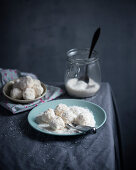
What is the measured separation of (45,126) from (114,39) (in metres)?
0.90

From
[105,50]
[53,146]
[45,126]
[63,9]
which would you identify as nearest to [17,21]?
[63,9]

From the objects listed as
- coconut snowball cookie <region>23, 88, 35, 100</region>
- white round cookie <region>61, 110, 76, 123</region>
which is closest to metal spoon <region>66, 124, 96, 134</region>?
white round cookie <region>61, 110, 76, 123</region>

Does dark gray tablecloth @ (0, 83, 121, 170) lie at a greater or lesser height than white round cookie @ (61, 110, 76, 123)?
lesser

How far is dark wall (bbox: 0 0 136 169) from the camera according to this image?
5.35ft

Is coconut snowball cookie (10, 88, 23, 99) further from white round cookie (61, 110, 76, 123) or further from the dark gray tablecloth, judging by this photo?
white round cookie (61, 110, 76, 123)

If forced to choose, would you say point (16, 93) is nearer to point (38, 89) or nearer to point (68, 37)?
point (38, 89)

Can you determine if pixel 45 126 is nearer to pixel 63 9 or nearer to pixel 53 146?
pixel 53 146

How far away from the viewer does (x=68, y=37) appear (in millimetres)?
1726

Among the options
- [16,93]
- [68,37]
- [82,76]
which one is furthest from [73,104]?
[68,37]

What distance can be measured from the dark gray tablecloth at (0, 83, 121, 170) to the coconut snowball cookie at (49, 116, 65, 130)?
4 centimetres

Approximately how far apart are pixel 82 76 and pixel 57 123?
0.39 m

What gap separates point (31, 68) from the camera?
1837mm

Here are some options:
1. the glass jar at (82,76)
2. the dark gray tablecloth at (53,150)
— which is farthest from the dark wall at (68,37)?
the dark gray tablecloth at (53,150)

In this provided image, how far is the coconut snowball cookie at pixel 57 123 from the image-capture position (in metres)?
0.98
